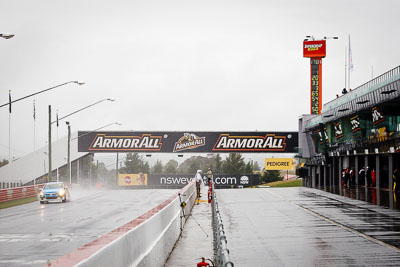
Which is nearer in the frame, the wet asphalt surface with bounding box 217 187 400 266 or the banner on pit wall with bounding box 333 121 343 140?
the wet asphalt surface with bounding box 217 187 400 266

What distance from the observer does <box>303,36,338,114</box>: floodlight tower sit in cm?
7800

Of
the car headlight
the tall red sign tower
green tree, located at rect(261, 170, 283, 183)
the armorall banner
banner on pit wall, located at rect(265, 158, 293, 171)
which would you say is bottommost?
green tree, located at rect(261, 170, 283, 183)

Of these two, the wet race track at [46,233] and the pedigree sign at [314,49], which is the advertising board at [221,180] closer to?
the pedigree sign at [314,49]

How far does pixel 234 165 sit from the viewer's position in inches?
6678

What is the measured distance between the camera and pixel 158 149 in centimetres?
7938

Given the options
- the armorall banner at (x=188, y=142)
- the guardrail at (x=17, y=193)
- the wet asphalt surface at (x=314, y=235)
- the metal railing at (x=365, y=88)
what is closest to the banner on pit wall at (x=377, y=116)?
the metal railing at (x=365, y=88)

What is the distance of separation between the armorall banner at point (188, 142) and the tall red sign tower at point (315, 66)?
5.18m

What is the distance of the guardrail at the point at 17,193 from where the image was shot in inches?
Answer: 1834

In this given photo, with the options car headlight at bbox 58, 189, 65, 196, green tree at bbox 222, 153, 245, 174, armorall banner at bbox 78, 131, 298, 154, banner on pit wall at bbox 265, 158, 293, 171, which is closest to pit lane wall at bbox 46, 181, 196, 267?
car headlight at bbox 58, 189, 65, 196

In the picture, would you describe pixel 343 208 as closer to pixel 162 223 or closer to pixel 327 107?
pixel 162 223

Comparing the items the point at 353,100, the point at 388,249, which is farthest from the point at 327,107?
the point at 388,249

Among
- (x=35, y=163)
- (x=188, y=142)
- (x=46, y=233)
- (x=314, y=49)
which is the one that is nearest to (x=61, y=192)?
(x=46, y=233)

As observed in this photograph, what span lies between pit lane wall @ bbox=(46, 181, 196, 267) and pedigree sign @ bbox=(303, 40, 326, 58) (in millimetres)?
69617

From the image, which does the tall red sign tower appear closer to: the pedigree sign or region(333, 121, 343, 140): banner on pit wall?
the pedigree sign
